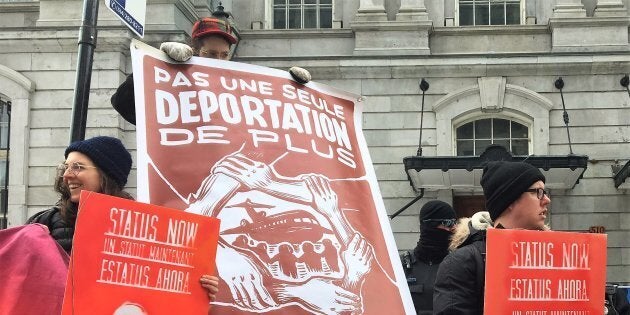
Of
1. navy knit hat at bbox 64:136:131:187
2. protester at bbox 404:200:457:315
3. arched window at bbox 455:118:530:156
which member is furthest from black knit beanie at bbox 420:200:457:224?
arched window at bbox 455:118:530:156

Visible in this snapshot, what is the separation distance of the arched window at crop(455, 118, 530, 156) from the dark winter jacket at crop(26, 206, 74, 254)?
13469 mm

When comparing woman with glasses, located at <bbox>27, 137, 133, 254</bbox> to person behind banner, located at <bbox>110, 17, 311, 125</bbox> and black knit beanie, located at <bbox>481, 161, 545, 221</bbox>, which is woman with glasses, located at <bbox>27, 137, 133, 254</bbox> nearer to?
person behind banner, located at <bbox>110, 17, 311, 125</bbox>

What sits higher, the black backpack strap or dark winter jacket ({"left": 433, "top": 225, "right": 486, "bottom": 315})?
the black backpack strap

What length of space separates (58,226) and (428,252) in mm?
3414

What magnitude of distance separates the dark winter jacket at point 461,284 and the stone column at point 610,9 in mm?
13830

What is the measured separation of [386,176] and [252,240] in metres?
12.4

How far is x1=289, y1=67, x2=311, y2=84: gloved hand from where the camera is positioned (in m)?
4.02

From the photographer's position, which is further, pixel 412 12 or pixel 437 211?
pixel 412 12

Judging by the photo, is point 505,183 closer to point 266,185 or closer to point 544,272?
point 544,272

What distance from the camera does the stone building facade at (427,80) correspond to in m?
14.9

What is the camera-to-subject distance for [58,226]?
3.17 metres

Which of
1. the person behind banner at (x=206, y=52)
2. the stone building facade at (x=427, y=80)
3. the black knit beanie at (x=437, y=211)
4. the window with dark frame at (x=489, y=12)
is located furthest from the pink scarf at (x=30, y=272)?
the window with dark frame at (x=489, y=12)

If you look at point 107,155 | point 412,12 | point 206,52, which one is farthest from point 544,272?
point 412,12

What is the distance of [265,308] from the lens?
3.30 metres
